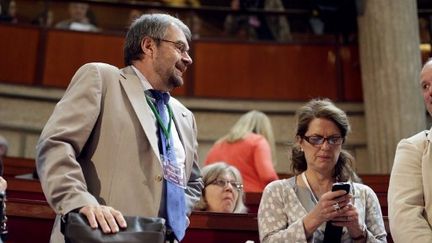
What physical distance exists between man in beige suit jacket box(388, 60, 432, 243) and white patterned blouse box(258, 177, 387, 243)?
11cm

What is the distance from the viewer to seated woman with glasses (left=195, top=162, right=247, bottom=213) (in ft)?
6.77

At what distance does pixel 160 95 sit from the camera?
1.38 metres

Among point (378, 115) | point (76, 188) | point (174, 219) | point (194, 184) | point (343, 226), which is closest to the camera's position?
point (76, 188)

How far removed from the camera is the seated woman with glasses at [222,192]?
6.77ft

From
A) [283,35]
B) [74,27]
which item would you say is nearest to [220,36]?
[283,35]

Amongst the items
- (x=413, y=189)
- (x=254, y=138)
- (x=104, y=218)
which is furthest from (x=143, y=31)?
(x=254, y=138)

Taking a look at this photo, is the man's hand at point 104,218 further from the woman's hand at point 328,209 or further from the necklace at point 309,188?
the necklace at point 309,188

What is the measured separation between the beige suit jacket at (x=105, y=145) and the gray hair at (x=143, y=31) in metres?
0.12

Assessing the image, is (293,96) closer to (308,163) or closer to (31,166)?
(31,166)

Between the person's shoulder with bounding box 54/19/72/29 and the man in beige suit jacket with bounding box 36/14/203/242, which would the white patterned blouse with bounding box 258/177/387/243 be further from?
the person's shoulder with bounding box 54/19/72/29

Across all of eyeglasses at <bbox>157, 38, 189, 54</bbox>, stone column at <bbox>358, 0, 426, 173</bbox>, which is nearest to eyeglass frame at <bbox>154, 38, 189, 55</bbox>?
eyeglasses at <bbox>157, 38, 189, 54</bbox>

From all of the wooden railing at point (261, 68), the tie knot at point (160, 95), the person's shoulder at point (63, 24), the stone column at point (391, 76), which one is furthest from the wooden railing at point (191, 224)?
the person's shoulder at point (63, 24)

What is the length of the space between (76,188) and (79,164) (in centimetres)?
9

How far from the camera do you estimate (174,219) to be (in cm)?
124
